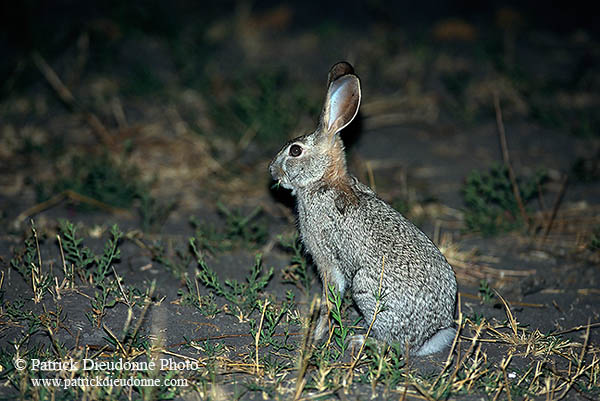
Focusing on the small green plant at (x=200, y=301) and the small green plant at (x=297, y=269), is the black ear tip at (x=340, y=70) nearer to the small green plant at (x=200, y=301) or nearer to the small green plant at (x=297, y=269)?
the small green plant at (x=297, y=269)

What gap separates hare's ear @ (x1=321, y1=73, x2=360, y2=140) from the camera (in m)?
4.81

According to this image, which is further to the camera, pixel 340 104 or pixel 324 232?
pixel 340 104

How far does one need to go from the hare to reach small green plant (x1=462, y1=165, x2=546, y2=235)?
5.57 ft

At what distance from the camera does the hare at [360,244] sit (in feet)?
14.0

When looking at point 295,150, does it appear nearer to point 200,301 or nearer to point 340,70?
point 340,70

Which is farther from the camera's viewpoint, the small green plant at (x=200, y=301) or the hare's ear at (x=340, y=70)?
the hare's ear at (x=340, y=70)

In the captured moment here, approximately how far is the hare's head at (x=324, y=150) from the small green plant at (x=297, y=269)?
19.1 inches

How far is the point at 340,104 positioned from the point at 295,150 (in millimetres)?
497

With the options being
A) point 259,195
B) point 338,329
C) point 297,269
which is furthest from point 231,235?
point 338,329

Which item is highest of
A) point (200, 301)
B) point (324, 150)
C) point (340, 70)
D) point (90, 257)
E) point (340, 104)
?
point (340, 70)

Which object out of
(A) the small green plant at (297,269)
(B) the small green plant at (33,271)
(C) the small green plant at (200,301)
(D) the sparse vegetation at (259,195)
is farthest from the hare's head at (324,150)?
(B) the small green plant at (33,271)

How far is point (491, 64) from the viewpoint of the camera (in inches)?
396

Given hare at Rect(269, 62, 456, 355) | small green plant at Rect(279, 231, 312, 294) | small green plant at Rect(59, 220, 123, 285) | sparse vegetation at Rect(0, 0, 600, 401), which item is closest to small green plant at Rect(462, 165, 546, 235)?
sparse vegetation at Rect(0, 0, 600, 401)

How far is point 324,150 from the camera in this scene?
4965 millimetres
